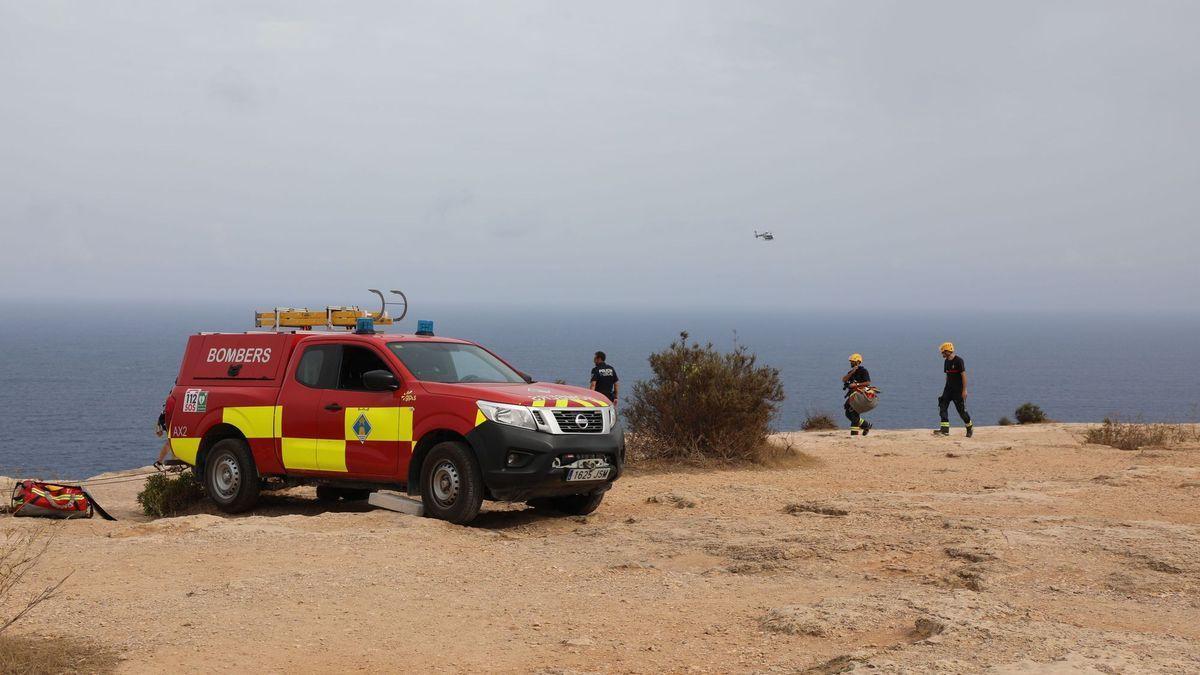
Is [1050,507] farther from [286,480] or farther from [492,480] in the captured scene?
[286,480]

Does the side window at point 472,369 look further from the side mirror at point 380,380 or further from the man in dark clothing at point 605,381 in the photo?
the man in dark clothing at point 605,381

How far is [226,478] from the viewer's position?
41.3ft

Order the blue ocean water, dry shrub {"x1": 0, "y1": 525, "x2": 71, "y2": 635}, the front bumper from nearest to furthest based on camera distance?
dry shrub {"x1": 0, "y1": 525, "x2": 71, "y2": 635}, the front bumper, the blue ocean water

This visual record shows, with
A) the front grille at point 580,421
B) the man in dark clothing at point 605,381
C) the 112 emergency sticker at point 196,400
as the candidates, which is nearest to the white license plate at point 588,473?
the front grille at point 580,421

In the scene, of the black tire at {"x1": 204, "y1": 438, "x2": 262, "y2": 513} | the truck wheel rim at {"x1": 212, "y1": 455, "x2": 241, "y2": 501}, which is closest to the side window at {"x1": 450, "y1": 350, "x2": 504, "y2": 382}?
the black tire at {"x1": 204, "y1": 438, "x2": 262, "y2": 513}

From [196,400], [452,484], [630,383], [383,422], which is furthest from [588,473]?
[630,383]

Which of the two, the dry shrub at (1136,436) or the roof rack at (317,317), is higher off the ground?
the roof rack at (317,317)

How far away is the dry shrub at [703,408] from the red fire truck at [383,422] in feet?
15.2

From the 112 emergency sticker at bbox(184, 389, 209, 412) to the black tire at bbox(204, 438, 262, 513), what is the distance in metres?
0.45

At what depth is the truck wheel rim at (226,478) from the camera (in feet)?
40.9

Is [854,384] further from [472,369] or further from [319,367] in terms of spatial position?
[319,367]

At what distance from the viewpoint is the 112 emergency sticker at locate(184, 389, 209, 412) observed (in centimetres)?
1277

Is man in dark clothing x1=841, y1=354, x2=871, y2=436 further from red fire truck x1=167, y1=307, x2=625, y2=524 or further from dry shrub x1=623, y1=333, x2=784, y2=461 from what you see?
red fire truck x1=167, y1=307, x2=625, y2=524

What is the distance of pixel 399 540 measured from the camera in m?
9.63
